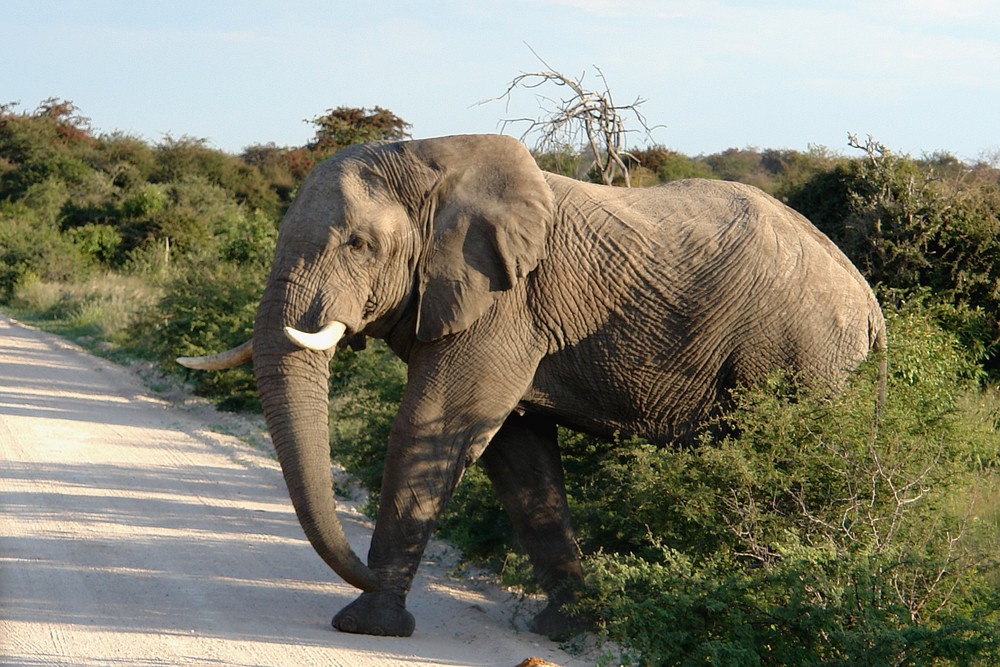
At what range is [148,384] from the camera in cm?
1695

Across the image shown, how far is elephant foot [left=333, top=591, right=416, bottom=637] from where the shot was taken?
256 inches

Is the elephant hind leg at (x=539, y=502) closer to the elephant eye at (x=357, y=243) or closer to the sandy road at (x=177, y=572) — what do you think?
the sandy road at (x=177, y=572)

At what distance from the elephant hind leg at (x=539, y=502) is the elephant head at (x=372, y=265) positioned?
0.90 metres

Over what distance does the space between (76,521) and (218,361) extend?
3096 millimetres

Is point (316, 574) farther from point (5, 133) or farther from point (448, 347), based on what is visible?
point (5, 133)

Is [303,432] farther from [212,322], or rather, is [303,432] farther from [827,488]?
[212,322]

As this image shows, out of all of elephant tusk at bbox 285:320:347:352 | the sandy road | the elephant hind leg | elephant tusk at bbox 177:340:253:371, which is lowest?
the sandy road

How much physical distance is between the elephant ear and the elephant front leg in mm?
298

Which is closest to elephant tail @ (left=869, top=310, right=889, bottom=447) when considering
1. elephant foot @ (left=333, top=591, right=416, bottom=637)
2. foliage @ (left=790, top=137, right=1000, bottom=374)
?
elephant foot @ (left=333, top=591, right=416, bottom=637)

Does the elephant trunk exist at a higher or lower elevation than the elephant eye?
lower

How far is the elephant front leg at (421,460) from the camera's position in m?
6.42

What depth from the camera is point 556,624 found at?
690cm

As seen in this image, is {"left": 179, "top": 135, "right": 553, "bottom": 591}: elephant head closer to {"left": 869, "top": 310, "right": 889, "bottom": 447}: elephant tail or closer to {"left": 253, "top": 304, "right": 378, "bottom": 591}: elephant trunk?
{"left": 253, "top": 304, "right": 378, "bottom": 591}: elephant trunk

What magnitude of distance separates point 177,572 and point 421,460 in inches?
87.4
